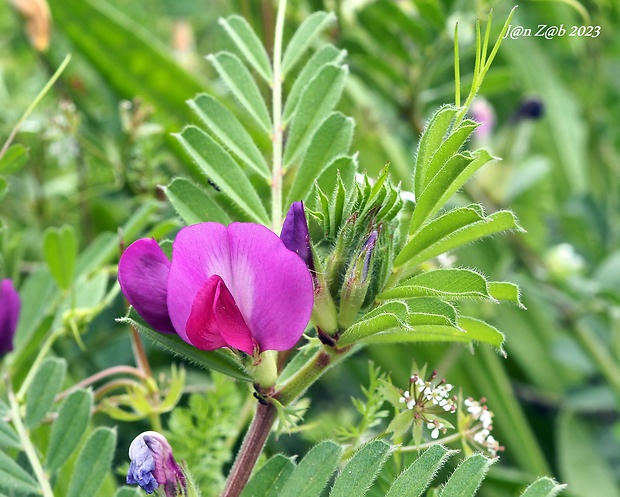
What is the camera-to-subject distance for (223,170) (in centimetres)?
47

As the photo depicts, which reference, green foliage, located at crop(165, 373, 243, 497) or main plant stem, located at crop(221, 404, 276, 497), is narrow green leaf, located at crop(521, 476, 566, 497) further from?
green foliage, located at crop(165, 373, 243, 497)

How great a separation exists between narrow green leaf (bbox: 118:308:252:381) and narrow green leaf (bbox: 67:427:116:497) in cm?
10

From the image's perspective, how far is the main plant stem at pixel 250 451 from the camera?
0.37m

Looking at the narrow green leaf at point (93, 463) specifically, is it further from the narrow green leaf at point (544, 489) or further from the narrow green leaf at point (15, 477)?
the narrow green leaf at point (544, 489)

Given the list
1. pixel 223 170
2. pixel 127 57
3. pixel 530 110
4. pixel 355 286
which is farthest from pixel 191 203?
pixel 530 110

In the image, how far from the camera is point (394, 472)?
0.43 metres

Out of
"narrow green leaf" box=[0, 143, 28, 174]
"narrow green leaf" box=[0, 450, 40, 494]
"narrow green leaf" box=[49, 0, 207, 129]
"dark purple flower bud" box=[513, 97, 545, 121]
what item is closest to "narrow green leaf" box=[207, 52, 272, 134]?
"narrow green leaf" box=[0, 143, 28, 174]

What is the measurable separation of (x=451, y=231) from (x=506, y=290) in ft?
0.12

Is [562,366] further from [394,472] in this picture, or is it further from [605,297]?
[394,472]

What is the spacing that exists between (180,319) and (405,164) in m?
0.77

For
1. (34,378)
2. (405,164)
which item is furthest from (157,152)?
(34,378)

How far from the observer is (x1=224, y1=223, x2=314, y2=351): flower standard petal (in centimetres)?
35

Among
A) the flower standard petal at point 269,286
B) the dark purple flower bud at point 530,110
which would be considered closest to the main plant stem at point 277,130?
the flower standard petal at point 269,286

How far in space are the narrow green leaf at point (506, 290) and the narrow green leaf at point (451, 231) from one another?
0.08 feet
